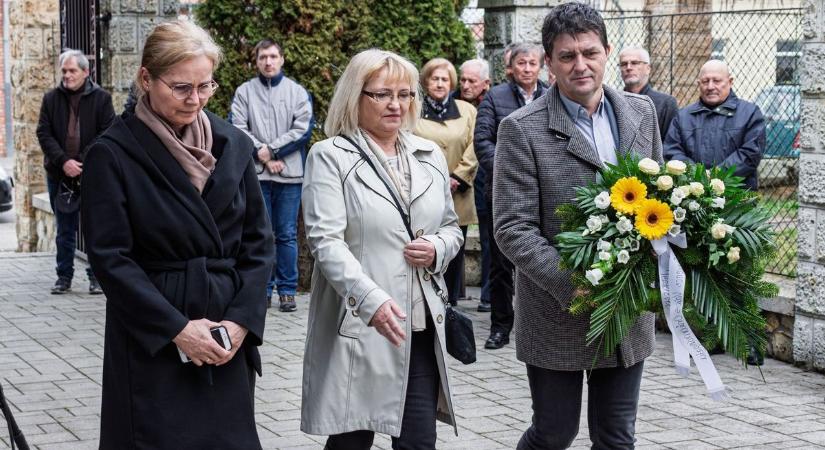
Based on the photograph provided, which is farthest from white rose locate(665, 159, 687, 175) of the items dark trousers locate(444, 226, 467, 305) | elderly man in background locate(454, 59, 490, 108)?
elderly man in background locate(454, 59, 490, 108)

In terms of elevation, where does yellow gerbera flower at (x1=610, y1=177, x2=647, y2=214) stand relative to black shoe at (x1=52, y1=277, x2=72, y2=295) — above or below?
above

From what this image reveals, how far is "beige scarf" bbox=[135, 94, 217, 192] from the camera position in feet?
13.2

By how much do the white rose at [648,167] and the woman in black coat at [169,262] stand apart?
1327 mm

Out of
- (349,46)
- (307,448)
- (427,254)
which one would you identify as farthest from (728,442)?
(349,46)

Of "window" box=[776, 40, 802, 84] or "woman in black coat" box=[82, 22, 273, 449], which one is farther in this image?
"window" box=[776, 40, 802, 84]

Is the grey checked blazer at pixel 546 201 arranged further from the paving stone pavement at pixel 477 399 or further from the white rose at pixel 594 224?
the paving stone pavement at pixel 477 399

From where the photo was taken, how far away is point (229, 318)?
408cm

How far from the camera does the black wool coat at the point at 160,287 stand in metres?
3.94

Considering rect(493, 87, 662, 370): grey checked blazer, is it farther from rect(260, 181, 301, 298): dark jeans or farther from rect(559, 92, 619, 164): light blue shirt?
rect(260, 181, 301, 298): dark jeans

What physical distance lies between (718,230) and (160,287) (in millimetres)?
1781

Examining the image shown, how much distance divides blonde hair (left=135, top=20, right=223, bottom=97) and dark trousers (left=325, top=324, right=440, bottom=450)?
141 centimetres

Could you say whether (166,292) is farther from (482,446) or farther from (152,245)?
(482,446)

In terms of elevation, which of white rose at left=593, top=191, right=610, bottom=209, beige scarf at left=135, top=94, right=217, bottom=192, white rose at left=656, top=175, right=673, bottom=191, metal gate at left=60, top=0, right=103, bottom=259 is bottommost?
white rose at left=593, top=191, right=610, bottom=209

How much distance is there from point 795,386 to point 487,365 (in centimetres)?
193
